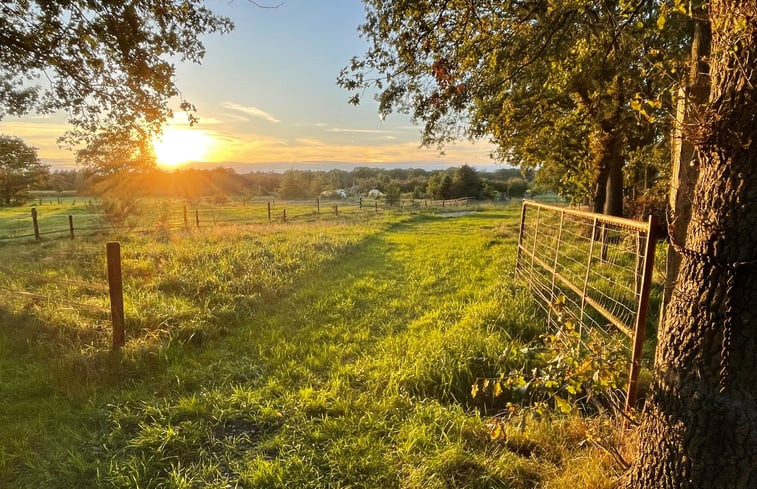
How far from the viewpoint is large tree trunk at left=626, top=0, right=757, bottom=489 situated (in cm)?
167

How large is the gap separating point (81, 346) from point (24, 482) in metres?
2.08

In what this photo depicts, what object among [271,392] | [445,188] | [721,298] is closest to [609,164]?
[721,298]

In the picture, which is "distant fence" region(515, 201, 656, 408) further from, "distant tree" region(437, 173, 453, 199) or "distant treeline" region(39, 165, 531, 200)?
"distant tree" region(437, 173, 453, 199)

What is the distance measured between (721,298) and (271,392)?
376 centimetres

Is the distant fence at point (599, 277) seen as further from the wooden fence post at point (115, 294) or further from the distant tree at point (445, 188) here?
the distant tree at point (445, 188)

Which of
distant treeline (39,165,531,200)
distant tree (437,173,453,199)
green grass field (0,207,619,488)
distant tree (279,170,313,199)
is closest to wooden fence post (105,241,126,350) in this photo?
green grass field (0,207,619,488)

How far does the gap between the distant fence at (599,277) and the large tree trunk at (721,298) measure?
774mm

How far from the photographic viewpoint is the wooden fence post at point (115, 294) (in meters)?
4.57

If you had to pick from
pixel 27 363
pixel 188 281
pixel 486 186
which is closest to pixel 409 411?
pixel 27 363

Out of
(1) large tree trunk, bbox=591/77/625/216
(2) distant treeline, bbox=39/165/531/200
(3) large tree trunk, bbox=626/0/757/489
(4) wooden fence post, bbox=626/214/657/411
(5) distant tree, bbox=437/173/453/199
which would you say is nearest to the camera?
(3) large tree trunk, bbox=626/0/757/489

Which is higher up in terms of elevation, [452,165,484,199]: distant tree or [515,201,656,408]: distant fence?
[452,165,484,199]: distant tree

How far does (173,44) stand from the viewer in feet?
22.6

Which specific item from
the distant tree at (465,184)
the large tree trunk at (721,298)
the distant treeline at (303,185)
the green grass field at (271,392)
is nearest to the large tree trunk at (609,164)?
the green grass field at (271,392)

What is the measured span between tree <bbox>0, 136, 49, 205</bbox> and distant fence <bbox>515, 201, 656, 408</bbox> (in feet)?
108
